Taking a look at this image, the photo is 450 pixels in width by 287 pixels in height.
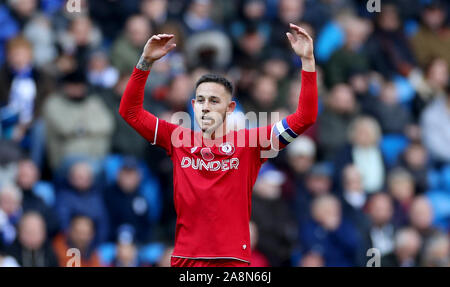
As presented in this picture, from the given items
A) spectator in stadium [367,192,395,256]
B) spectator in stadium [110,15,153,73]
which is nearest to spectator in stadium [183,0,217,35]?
spectator in stadium [110,15,153,73]

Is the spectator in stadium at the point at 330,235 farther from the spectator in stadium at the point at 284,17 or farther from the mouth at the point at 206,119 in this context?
the mouth at the point at 206,119

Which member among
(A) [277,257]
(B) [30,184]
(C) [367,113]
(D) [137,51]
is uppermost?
(D) [137,51]

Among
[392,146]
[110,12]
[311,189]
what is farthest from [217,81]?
[392,146]

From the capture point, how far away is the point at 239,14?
43.0 ft

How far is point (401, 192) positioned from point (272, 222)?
228cm

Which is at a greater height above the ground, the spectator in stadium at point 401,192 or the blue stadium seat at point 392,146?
the blue stadium seat at point 392,146

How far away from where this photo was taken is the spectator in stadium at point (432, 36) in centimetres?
1410

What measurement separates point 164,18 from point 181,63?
30.0 inches

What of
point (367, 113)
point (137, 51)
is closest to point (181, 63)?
point (137, 51)

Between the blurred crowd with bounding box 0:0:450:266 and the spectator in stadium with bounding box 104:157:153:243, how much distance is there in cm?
2

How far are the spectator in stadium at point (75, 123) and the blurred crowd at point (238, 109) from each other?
0.05ft

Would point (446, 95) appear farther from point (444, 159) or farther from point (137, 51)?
point (137, 51)

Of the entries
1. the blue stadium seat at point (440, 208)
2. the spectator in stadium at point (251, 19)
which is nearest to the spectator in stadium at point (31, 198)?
the spectator in stadium at point (251, 19)

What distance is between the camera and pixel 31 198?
9961mm
